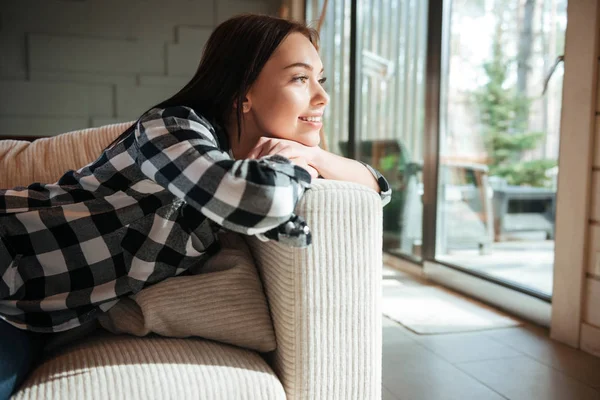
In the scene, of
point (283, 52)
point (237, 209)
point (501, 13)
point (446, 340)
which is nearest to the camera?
point (237, 209)

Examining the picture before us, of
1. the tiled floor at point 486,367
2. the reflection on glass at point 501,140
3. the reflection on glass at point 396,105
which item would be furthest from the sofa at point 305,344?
the reflection on glass at point 396,105

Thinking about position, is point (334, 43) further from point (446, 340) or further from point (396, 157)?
point (446, 340)

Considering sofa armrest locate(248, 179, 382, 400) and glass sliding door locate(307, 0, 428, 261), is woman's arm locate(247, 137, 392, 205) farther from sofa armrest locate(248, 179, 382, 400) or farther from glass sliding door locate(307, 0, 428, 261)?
glass sliding door locate(307, 0, 428, 261)

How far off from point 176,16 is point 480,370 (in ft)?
10.2

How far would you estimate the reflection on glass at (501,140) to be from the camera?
2.49 m

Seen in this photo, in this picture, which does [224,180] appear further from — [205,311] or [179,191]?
[205,311]

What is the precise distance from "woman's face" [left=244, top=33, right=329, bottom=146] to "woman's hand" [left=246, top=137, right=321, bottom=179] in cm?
5

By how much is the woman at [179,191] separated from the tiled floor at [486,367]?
863 millimetres

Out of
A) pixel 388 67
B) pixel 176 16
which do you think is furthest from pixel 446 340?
pixel 176 16

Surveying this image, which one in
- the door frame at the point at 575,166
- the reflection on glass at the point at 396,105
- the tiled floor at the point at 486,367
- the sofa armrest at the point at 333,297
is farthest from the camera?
the reflection on glass at the point at 396,105

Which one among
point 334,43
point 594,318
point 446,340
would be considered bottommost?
point 446,340

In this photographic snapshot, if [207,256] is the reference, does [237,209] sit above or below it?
above

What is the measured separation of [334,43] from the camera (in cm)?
409

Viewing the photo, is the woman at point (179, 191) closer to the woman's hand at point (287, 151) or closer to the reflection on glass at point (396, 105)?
the woman's hand at point (287, 151)
